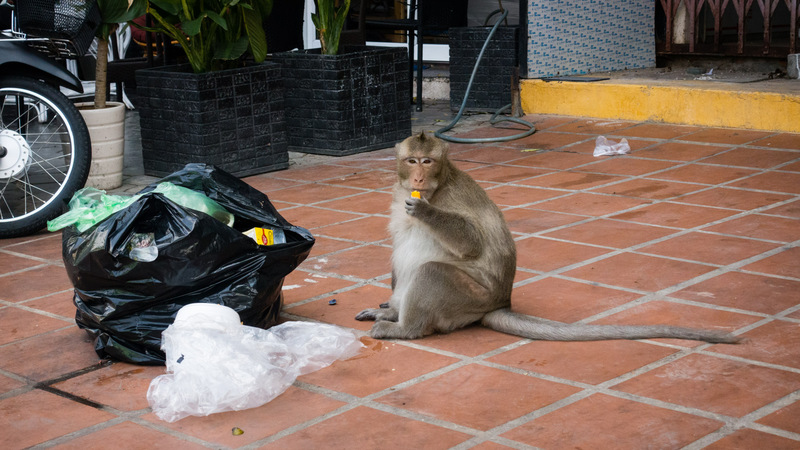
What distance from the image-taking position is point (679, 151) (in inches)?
269

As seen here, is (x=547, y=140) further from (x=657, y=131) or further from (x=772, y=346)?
(x=772, y=346)

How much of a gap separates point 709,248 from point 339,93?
338 centimetres

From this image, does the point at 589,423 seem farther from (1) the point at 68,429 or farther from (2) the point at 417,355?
(1) the point at 68,429

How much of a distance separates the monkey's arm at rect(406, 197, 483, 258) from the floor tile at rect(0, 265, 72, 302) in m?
1.96

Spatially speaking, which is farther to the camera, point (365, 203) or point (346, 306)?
point (365, 203)

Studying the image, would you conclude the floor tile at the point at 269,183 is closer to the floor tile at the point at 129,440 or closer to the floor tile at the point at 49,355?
the floor tile at the point at 49,355

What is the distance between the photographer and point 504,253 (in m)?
3.65

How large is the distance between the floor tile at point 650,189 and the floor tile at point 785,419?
2858 millimetres

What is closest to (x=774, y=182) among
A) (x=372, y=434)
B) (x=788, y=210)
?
(x=788, y=210)

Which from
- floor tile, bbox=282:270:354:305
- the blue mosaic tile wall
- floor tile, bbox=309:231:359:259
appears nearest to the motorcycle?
floor tile, bbox=309:231:359:259

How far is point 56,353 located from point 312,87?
13.1ft

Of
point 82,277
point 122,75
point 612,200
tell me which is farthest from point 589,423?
point 122,75

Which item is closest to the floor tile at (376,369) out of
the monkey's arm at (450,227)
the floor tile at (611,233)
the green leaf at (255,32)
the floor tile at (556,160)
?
the monkey's arm at (450,227)

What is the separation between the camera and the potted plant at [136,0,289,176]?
6.43 m
